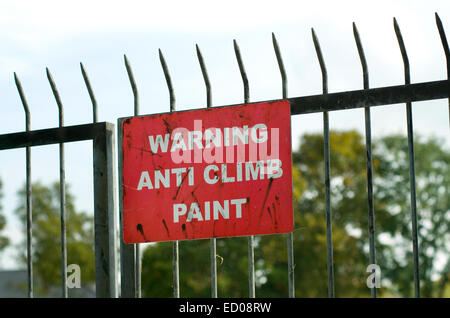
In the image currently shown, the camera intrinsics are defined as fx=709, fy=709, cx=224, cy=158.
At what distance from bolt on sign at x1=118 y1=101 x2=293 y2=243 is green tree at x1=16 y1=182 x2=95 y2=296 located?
43.0m

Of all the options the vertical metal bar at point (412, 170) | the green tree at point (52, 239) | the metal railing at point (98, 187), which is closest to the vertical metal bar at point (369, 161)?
the vertical metal bar at point (412, 170)

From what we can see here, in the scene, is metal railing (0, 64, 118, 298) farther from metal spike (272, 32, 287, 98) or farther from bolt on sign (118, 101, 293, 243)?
metal spike (272, 32, 287, 98)

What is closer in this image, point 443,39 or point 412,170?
point 412,170

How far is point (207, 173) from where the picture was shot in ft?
15.5

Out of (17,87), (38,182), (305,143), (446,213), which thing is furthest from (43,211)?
(17,87)

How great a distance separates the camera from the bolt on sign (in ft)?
15.0

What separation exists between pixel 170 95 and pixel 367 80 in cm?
135

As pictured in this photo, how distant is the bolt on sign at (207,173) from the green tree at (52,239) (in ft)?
141

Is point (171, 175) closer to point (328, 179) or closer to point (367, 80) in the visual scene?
point (328, 179)

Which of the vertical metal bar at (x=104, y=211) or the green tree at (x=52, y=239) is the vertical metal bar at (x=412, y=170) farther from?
the green tree at (x=52, y=239)

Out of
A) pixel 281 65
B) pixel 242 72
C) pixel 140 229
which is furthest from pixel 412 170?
pixel 140 229

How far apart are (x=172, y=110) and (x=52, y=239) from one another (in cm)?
4964

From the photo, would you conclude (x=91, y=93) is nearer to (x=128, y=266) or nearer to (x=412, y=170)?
(x=128, y=266)

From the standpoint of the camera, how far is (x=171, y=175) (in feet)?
15.8
